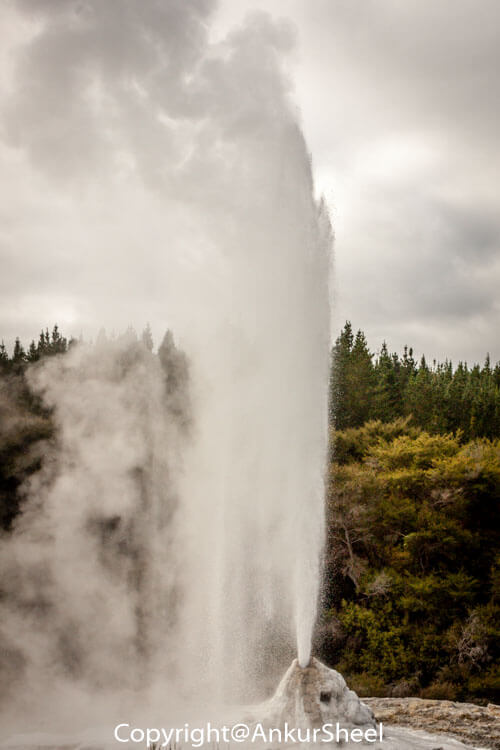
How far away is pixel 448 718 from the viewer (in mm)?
9273

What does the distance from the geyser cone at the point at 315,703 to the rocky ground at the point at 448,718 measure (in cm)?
200

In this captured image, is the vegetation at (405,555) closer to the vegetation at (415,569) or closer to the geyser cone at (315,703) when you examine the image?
the vegetation at (415,569)

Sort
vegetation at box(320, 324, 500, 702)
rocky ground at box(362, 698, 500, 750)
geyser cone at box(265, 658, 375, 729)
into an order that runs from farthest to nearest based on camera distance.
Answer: vegetation at box(320, 324, 500, 702) < rocky ground at box(362, 698, 500, 750) < geyser cone at box(265, 658, 375, 729)

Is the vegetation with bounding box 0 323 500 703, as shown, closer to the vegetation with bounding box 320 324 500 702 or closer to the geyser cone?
the vegetation with bounding box 320 324 500 702

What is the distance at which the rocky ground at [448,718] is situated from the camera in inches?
331

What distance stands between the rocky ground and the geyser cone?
200cm

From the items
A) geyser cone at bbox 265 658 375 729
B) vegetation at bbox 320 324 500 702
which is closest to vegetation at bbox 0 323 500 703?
vegetation at bbox 320 324 500 702

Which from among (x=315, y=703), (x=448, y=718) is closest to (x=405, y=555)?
(x=448, y=718)

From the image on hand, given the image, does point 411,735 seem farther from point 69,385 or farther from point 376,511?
point 69,385

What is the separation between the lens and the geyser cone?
7.17 meters

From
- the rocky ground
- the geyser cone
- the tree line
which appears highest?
the tree line

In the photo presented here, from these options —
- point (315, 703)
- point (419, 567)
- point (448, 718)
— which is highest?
point (419, 567)

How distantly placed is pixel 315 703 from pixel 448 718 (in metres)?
3.48

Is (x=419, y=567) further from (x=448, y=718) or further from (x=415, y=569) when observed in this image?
(x=448, y=718)
